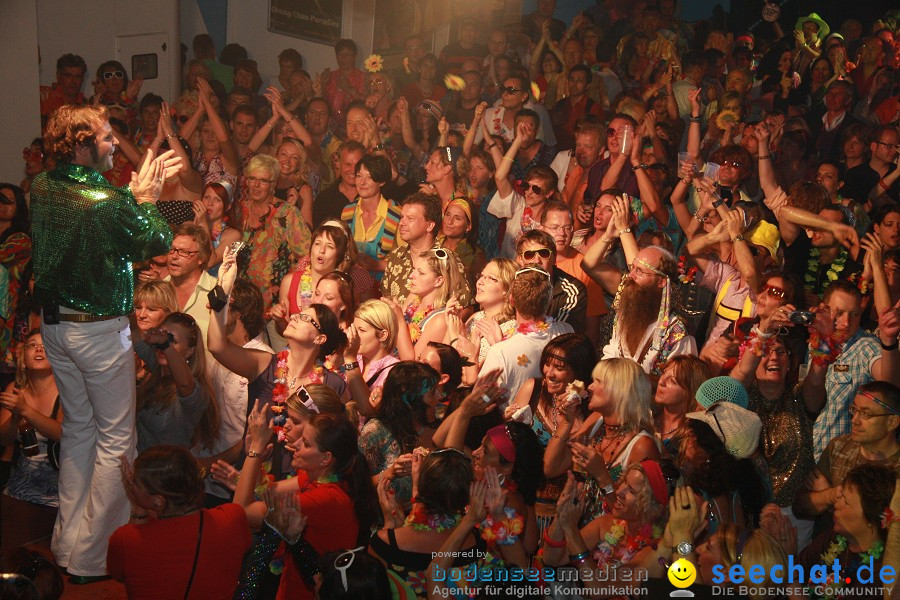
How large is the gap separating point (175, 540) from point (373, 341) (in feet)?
6.02

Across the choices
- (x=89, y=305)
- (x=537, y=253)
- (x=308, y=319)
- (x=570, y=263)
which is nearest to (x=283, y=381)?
(x=308, y=319)

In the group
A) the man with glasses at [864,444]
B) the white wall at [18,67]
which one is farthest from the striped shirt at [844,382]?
the white wall at [18,67]

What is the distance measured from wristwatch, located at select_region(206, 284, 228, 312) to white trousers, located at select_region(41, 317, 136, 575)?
0.53 meters

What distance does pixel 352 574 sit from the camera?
7.96 ft

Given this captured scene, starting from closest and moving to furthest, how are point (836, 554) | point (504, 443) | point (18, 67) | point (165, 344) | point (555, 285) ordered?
point (836, 554) → point (504, 443) → point (165, 344) → point (18, 67) → point (555, 285)

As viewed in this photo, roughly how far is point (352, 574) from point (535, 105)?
553cm

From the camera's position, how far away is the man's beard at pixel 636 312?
4316 mm

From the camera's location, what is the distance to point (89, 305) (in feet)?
11.0

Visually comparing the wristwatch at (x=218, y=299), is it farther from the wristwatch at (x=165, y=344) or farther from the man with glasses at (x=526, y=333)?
the man with glasses at (x=526, y=333)

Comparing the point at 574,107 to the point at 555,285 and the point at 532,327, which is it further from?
the point at 532,327

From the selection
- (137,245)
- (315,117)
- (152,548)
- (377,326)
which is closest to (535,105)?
(315,117)

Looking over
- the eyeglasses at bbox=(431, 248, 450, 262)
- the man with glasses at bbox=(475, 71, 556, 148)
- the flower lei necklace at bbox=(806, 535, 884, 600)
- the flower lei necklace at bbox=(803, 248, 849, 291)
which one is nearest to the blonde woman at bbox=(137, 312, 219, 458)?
the eyeglasses at bbox=(431, 248, 450, 262)

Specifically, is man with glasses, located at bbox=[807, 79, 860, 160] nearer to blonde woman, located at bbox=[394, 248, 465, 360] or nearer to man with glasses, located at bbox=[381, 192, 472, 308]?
man with glasses, located at bbox=[381, 192, 472, 308]

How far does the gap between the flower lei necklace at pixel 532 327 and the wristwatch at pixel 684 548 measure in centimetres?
151
